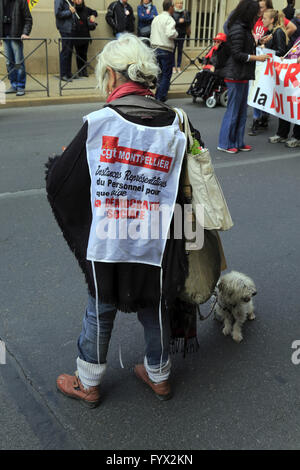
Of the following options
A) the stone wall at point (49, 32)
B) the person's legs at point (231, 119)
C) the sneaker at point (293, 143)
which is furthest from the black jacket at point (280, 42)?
the stone wall at point (49, 32)

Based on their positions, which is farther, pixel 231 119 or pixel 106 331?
pixel 231 119

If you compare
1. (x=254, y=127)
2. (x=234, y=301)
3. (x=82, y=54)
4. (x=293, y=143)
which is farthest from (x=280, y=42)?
(x=234, y=301)

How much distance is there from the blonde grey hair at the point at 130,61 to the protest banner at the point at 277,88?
5680mm

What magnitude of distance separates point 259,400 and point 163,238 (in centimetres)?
117

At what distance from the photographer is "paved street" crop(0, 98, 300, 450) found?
8.41ft

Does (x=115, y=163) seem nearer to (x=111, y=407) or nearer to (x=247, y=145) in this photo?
(x=111, y=407)

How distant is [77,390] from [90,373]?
16 cm

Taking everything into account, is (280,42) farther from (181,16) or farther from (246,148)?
(181,16)

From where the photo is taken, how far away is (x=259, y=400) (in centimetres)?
282

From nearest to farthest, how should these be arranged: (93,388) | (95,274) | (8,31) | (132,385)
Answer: (95,274), (93,388), (132,385), (8,31)

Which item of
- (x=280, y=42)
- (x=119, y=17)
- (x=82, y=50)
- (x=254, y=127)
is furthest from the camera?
(x=119, y=17)

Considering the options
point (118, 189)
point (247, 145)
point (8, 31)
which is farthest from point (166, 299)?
point (8, 31)

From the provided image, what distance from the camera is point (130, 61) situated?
227 cm

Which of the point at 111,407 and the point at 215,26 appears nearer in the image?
the point at 111,407
